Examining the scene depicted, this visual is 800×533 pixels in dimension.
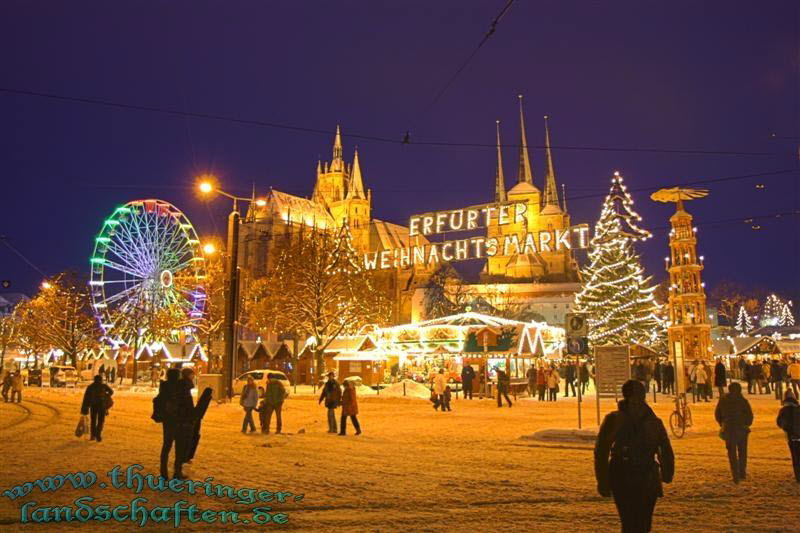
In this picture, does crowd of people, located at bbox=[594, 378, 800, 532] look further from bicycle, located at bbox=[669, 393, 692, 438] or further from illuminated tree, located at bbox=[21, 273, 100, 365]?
illuminated tree, located at bbox=[21, 273, 100, 365]

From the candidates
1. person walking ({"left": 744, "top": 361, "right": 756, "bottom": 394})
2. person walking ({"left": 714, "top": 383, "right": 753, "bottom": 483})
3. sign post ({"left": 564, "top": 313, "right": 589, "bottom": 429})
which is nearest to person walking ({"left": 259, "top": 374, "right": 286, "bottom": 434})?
sign post ({"left": 564, "top": 313, "right": 589, "bottom": 429})

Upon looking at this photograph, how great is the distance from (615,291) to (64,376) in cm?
3916

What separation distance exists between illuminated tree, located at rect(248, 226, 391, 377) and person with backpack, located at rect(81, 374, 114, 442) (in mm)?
26707

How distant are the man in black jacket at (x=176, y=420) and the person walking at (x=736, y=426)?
8.01 meters

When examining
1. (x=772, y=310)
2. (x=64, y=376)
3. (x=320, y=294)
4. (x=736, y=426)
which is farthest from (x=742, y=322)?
(x=736, y=426)

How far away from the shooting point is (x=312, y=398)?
109 feet

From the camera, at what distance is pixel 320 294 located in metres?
44.1

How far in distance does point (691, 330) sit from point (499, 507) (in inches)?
1231

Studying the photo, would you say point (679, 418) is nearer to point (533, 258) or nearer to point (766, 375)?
point (766, 375)

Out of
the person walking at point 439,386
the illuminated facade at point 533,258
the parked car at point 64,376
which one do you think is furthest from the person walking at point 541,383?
the illuminated facade at point 533,258

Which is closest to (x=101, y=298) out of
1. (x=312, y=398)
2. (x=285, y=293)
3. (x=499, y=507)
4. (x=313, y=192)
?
(x=285, y=293)

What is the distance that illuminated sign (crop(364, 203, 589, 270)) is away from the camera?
42.5m

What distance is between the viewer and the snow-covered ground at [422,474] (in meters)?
7.63

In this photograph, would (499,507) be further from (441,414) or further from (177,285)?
(177,285)
